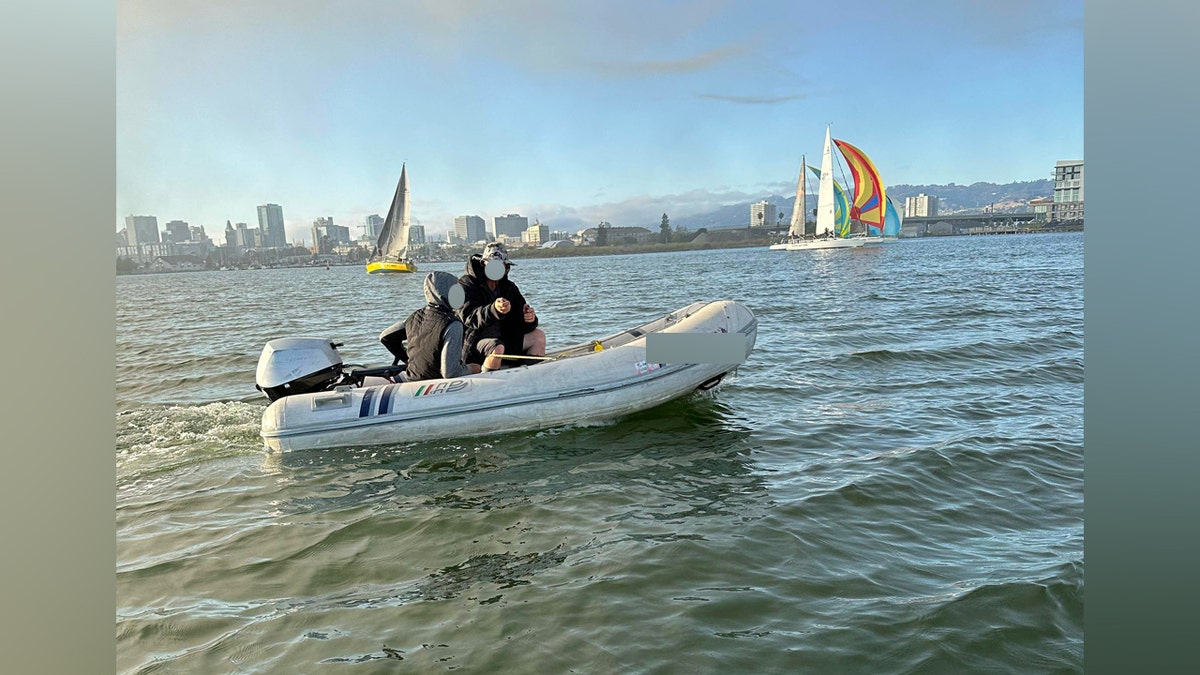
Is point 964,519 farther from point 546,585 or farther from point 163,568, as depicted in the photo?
point 163,568

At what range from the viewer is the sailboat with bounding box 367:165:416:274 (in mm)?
30859

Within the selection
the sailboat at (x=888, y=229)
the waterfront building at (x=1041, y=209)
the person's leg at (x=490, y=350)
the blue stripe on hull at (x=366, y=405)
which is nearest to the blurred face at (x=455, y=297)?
the person's leg at (x=490, y=350)

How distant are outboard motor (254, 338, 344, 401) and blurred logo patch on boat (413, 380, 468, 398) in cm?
93

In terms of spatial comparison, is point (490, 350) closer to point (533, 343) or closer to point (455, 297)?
point (533, 343)

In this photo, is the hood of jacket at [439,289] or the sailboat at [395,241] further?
the sailboat at [395,241]

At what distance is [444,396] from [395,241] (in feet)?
92.6

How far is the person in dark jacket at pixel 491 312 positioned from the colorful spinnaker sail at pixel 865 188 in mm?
37124

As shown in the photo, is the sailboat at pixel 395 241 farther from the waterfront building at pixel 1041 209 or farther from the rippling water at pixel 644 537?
the waterfront building at pixel 1041 209

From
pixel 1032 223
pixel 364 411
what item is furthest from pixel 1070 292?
pixel 1032 223

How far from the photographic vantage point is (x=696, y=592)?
3.16 meters

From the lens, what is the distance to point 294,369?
227 inches

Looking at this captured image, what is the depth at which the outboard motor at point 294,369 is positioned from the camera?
5.73m


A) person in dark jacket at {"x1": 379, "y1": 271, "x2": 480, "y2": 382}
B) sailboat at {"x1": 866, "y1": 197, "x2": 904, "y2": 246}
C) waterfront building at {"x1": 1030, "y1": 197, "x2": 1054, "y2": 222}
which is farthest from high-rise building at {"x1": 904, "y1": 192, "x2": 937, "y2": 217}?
Result: person in dark jacket at {"x1": 379, "y1": 271, "x2": 480, "y2": 382}

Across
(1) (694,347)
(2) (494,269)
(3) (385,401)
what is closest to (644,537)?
(1) (694,347)
